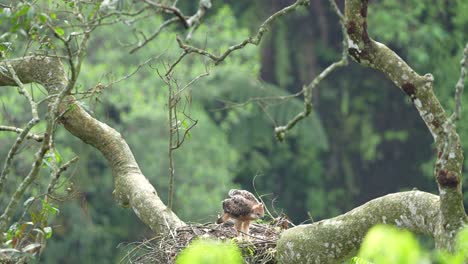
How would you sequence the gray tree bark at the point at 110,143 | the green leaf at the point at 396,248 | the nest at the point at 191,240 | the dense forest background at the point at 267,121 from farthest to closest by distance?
the dense forest background at the point at 267,121 → the gray tree bark at the point at 110,143 → the nest at the point at 191,240 → the green leaf at the point at 396,248

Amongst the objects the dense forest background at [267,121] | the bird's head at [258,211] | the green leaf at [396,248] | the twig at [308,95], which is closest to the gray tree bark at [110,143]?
the bird's head at [258,211]

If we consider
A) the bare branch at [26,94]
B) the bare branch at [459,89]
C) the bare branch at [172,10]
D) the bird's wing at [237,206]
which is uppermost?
the bare branch at [172,10]

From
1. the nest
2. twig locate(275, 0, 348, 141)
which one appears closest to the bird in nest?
the nest

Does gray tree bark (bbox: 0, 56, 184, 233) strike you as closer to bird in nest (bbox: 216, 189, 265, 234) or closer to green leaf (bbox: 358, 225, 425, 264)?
bird in nest (bbox: 216, 189, 265, 234)

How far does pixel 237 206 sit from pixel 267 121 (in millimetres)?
18236

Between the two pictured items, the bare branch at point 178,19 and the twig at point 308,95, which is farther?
the twig at point 308,95

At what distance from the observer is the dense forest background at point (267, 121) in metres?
23.4

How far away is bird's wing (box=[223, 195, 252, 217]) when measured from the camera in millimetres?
8953

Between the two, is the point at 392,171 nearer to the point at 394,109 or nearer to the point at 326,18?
the point at 394,109

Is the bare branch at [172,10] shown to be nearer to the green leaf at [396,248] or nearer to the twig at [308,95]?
the twig at [308,95]

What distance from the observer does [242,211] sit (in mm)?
8961

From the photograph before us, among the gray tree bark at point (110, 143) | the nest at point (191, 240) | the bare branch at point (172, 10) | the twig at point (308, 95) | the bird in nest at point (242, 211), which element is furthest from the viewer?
the bird in nest at point (242, 211)

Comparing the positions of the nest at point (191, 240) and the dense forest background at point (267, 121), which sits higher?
the dense forest background at point (267, 121)

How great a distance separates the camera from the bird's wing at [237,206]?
8.95 meters
